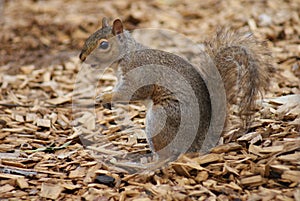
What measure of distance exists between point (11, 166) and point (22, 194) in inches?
13.3

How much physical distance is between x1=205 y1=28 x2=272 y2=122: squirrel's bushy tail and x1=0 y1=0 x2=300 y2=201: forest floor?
0.54 feet

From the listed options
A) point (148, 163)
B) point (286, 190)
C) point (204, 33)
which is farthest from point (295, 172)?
point (204, 33)

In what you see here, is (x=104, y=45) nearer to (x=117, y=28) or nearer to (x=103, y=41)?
(x=103, y=41)

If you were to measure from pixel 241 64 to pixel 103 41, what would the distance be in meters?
0.94

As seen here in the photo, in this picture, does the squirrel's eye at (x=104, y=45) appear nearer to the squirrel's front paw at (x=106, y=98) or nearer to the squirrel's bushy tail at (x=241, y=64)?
the squirrel's front paw at (x=106, y=98)

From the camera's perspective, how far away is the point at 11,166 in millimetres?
2936

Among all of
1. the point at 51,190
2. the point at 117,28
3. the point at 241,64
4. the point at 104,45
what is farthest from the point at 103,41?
the point at 51,190

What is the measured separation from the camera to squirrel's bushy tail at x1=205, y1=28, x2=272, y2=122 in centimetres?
268

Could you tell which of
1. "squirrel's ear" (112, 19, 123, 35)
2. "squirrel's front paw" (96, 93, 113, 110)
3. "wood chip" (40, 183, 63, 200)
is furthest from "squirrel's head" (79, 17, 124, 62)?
"wood chip" (40, 183, 63, 200)

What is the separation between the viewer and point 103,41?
Answer: 3.21m

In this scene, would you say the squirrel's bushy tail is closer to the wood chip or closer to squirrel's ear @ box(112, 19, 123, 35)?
squirrel's ear @ box(112, 19, 123, 35)

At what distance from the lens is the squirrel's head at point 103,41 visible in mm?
3186

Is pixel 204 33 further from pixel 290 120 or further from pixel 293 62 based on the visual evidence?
pixel 290 120

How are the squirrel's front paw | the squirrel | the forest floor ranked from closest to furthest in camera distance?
the forest floor → the squirrel → the squirrel's front paw
